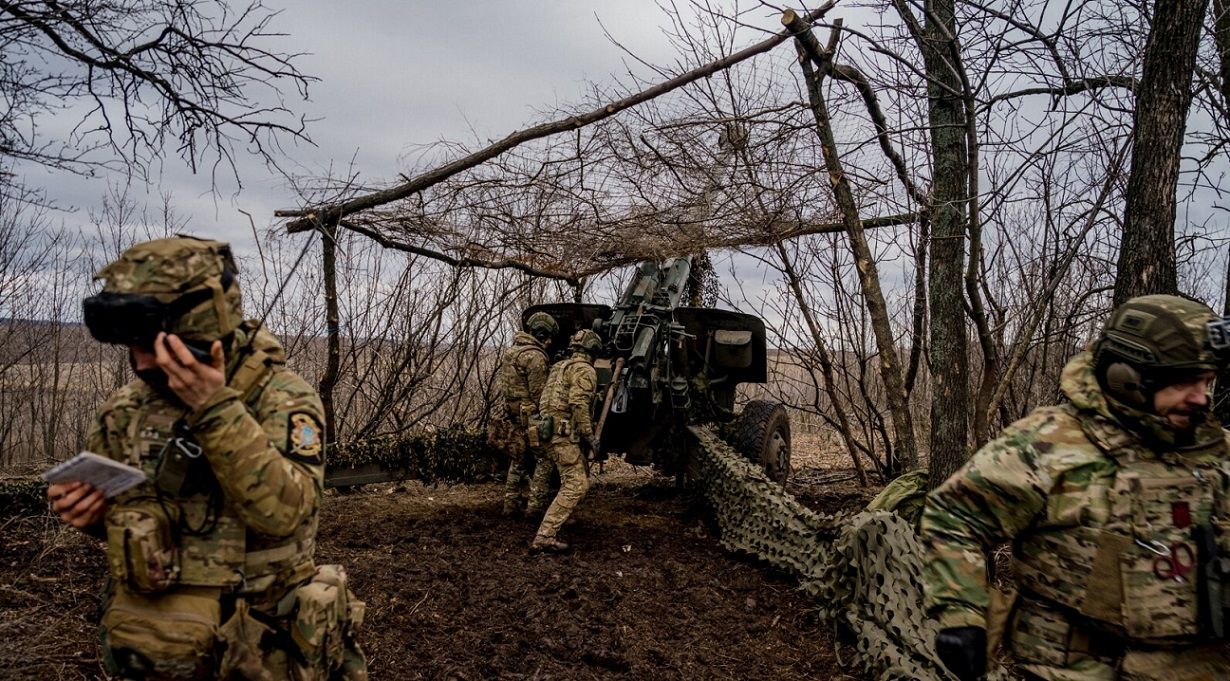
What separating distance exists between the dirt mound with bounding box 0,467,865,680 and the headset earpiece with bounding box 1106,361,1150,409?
108 inches

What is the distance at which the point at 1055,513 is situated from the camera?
2230mm

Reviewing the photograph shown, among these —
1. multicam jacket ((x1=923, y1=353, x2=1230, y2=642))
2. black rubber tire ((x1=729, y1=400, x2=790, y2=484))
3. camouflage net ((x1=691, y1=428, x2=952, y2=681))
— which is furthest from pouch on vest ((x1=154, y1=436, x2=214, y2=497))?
black rubber tire ((x1=729, y1=400, x2=790, y2=484))

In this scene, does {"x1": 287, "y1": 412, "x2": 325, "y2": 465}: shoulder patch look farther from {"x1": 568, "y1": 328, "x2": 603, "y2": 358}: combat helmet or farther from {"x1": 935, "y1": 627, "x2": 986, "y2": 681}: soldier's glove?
{"x1": 568, "y1": 328, "x2": 603, "y2": 358}: combat helmet

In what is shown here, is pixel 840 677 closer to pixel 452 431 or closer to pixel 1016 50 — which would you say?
pixel 1016 50

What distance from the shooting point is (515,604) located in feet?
17.4

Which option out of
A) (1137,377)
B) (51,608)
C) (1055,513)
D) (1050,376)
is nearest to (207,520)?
(1055,513)

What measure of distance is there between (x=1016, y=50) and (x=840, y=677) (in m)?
3.64

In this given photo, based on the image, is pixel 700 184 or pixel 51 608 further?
pixel 700 184

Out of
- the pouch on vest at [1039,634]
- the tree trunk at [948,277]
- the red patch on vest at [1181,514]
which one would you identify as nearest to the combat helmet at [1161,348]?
the red patch on vest at [1181,514]

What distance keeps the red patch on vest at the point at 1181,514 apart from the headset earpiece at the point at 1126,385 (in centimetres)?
26

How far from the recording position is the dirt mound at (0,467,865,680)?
4340 mm

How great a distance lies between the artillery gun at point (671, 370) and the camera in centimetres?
807

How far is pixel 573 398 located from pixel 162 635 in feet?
16.2

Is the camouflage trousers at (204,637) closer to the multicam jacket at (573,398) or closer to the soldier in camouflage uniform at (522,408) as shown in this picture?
the multicam jacket at (573,398)
